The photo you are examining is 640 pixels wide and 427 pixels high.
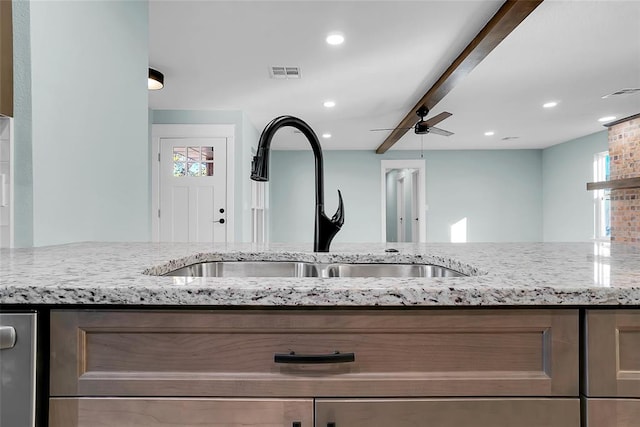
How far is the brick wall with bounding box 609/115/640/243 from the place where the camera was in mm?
4836

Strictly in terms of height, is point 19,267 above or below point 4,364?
above

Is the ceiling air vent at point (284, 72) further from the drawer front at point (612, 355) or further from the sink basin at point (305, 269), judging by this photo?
the drawer front at point (612, 355)

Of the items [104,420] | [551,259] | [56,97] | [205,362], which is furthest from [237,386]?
[56,97]

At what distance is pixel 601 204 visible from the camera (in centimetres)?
662

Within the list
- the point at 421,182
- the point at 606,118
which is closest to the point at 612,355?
the point at 606,118

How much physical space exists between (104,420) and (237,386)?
8.1 inches

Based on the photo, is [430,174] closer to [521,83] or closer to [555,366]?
[521,83]

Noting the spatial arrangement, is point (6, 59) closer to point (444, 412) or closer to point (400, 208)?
point (444, 412)

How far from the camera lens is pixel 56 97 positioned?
139 centimetres

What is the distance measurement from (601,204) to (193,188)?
21.2 ft

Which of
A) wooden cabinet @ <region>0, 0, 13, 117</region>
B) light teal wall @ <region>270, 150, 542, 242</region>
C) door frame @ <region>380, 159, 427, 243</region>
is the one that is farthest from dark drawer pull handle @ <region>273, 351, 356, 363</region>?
door frame @ <region>380, 159, 427, 243</region>

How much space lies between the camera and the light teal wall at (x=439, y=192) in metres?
8.36

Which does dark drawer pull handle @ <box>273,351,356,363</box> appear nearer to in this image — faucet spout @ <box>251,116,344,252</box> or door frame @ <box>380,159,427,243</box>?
faucet spout @ <box>251,116,344,252</box>

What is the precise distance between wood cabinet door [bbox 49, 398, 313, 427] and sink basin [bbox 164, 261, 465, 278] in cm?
56
